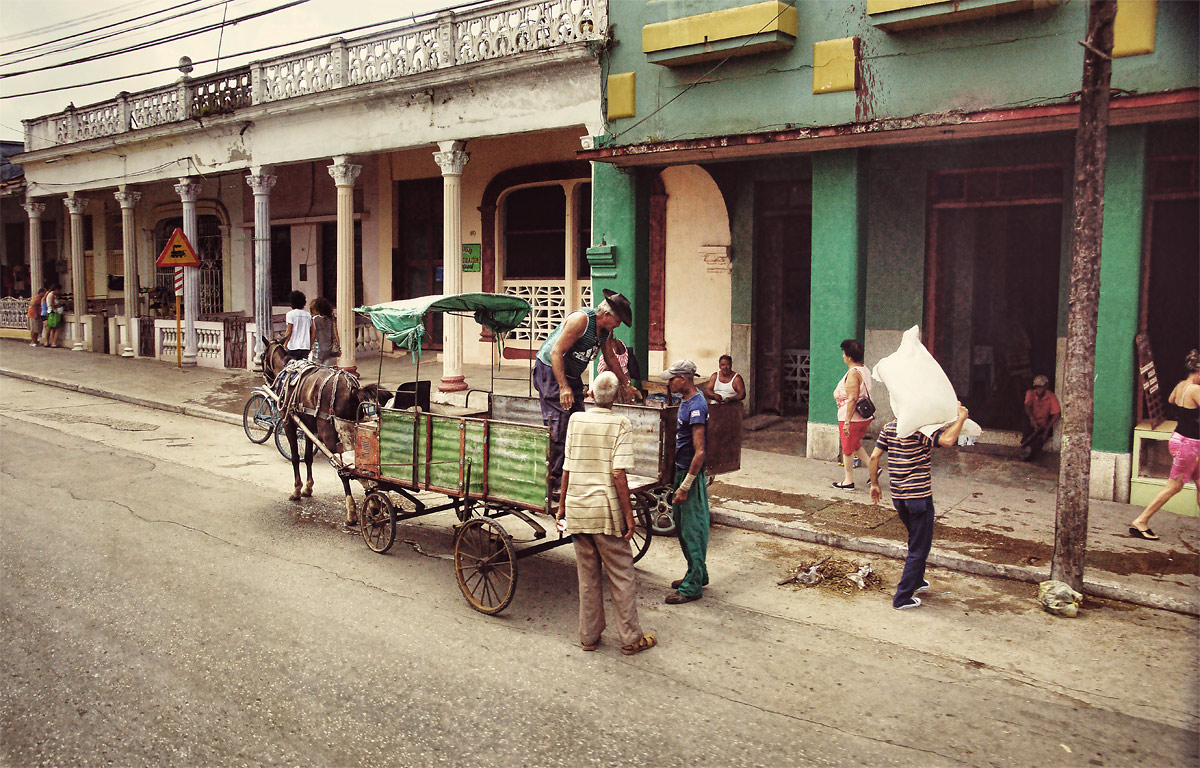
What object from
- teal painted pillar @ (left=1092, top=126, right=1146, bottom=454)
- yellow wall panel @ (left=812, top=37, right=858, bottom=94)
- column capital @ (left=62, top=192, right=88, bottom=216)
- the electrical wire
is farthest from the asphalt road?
column capital @ (left=62, top=192, right=88, bottom=216)

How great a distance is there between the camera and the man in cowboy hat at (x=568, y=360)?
688 centimetres

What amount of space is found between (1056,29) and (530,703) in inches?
342

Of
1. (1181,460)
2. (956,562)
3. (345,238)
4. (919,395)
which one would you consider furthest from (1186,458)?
(345,238)

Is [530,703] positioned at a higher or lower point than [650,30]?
lower

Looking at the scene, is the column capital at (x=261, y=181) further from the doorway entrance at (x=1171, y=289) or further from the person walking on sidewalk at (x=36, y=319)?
the doorway entrance at (x=1171, y=289)

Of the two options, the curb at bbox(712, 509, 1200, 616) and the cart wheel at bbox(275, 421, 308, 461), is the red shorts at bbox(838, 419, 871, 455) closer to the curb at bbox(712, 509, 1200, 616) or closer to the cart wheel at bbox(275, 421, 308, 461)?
the curb at bbox(712, 509, 1200, 616)

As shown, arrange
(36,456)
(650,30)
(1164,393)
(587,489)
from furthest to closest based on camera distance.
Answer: (650,30) < (36,456) < (1164,393) < (587,489)

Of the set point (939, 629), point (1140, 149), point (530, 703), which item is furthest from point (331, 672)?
point (1140, 149)

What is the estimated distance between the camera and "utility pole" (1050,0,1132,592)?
257 inches

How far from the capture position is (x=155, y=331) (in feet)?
71.6

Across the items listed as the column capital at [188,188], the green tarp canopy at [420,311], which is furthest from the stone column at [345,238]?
the green tarp canopy at [420,311]

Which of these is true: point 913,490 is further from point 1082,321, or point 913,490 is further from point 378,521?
point 378,521

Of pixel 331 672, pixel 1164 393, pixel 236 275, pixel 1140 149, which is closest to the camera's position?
pixel 331 672

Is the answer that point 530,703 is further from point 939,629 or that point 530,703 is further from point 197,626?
point 939,629
